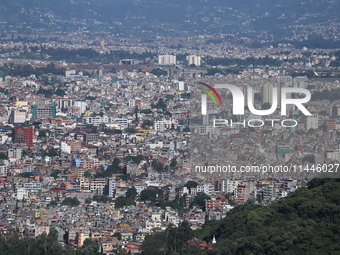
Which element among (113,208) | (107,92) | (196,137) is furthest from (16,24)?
(196,137)

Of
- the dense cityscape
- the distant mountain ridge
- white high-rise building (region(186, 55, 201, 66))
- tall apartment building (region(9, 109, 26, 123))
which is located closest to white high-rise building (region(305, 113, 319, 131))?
the dense cityscape

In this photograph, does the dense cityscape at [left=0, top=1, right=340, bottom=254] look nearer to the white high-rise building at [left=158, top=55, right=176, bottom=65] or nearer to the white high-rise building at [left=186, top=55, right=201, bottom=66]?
the white high-rise building at [left=186, top=55, right=201, bottom=66]

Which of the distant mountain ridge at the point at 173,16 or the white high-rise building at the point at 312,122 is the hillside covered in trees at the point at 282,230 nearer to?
the white high-rise building at the point at 312,122

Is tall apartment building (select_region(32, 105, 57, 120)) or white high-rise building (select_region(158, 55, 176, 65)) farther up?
white high-rise building (select_region(158, 55, 176, 65))

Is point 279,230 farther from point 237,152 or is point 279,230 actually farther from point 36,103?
point 36,103

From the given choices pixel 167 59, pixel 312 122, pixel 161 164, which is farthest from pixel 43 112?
pixel 312 122
